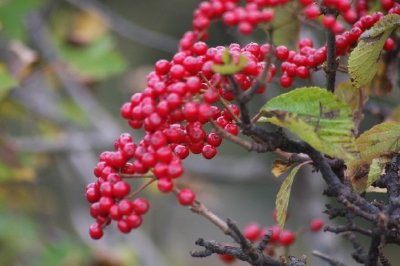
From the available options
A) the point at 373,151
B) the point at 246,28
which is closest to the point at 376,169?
the point at 373,151

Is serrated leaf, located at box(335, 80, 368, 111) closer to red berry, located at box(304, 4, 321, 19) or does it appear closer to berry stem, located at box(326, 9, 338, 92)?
berry stem, located at box(326, 9, 338, 92)

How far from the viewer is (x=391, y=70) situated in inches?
Result: 69.8

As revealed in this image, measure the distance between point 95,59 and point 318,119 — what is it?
91.3 inches

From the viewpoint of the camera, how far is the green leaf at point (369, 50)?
127 cm

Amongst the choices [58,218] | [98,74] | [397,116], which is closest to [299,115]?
[397,116]

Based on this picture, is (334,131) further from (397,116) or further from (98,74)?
(98,74)

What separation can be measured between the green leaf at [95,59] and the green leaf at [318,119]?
2.11 meters

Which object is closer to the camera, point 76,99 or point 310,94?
point 310,94

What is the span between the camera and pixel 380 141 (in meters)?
1.26

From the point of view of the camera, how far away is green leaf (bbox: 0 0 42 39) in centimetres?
291

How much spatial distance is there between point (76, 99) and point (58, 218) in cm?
270

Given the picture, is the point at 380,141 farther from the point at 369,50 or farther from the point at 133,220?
the point at 133,220

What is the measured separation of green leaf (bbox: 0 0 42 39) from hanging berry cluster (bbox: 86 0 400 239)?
1895 mm

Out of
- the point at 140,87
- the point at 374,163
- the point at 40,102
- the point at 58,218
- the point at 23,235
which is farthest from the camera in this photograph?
the point at 58,218
